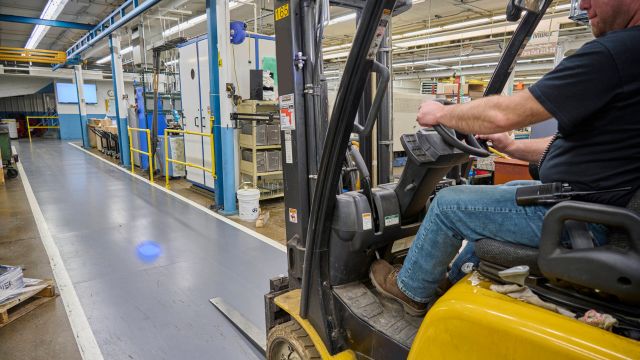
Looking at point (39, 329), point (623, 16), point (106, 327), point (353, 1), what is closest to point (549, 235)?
point (623, 16)

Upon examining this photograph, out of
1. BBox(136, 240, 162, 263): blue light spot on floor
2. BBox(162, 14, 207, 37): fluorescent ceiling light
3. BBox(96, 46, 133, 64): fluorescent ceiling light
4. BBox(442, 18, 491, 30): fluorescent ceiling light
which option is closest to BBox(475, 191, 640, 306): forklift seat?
BBox(136, 240, 162, 263): blue light spot on floor

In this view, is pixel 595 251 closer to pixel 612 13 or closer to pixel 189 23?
pixel 612 13

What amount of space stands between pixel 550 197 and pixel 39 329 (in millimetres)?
3480

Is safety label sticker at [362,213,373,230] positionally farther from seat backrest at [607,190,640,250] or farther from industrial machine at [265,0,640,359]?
seat backrest at [607,190,640,250]

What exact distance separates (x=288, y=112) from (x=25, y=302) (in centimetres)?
300

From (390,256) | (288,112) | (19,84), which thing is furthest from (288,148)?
(19,84)

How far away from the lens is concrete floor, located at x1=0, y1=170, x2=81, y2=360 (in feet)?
8.36

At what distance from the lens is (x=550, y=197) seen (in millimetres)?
1192

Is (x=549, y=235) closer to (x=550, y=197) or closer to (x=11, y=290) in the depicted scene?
(x=550, y=197)

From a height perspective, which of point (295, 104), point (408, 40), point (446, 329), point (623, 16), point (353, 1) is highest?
point (408, 40)

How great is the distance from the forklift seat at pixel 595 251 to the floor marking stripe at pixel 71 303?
2726 millimetres

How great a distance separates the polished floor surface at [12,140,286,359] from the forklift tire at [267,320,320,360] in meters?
0.52

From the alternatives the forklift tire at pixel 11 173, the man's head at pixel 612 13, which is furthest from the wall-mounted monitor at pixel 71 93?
the man's head at pixel 612 13

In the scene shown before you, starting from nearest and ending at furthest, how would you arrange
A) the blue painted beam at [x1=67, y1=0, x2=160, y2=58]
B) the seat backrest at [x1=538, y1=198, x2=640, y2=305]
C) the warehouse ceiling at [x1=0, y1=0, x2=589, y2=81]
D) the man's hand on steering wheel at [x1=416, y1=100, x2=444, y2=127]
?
the seat backrest at [x1=538, y1=198, x2=640, y2=305] < the man's hand on steering wheel at [x1=416, y1=100, x2=444, y2=127] < the blue painted beam at [x1=67, y1=0, x2=160, y2=58] < the warehouse ceiling at [x1=0, y1=0, x2=589, y2=81]
